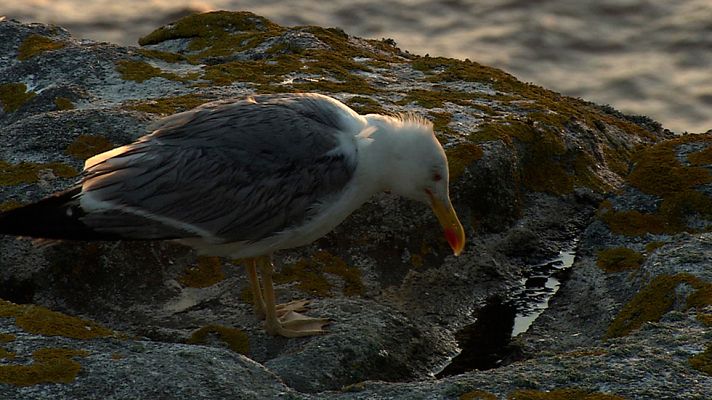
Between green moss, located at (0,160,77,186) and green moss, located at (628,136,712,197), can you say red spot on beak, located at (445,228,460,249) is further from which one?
green moss, located at (0,160,77,186)

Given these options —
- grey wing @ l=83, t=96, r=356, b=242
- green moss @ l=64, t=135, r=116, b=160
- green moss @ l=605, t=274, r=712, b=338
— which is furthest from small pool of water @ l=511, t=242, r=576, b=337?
green moss @ l=64, t=135, r=116, b=160

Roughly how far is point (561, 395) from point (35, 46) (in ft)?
20.4

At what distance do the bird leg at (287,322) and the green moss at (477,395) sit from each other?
4.40ft

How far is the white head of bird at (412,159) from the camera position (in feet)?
22.9

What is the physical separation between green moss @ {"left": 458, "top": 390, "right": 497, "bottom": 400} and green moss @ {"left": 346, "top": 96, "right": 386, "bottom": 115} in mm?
3447

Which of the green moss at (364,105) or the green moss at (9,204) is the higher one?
the green moss at (364,105)

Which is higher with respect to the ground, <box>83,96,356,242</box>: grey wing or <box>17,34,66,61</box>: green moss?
<box>17,34,66,61</box>: green moss

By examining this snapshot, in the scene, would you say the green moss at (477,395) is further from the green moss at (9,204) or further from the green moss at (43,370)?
the green moss at (9,204)

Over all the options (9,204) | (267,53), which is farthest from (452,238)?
(267,53)

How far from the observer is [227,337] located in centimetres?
663

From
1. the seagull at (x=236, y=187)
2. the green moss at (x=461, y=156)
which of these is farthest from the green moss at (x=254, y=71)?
the seagull at (x=236, y=187)

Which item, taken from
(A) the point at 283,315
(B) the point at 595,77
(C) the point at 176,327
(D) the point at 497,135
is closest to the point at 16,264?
(C) the point at 176,327

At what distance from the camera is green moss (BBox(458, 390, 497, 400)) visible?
17.4 feet

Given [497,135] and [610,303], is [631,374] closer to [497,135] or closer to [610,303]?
[610,303]
